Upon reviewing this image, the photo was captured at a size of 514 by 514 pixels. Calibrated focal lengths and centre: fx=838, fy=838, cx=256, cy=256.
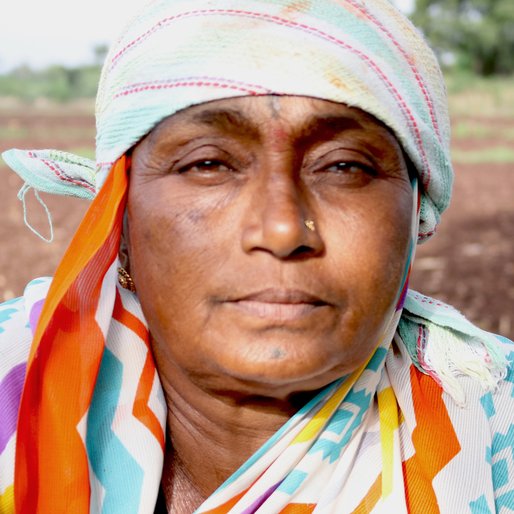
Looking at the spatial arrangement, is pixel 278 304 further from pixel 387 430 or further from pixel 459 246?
pixel 459 246

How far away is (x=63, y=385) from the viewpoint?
199 cm

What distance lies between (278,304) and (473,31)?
44.2 m

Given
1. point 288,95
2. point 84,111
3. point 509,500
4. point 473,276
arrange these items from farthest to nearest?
point 84,111, point 473,276, point 509,500, point 288,95

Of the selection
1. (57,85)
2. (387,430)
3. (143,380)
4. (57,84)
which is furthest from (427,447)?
(57,84)

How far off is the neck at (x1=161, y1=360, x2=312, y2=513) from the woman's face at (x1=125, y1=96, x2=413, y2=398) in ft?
0.41

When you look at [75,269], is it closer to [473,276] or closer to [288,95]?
[288,95]

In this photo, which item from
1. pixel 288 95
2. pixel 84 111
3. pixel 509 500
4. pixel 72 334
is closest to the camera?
pixel 288 95

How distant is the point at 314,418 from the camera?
211 centimetres

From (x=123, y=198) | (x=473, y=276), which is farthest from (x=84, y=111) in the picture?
(x=123, y=198)

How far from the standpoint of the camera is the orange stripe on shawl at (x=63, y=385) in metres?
1.93

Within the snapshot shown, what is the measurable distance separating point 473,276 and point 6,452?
21.1ft

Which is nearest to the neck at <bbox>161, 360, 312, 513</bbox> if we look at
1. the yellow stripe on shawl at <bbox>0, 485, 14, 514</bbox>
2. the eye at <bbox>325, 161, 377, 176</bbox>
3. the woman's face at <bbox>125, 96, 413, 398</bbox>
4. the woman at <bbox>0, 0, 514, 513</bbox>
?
the woman at <bbox>0, 0, 514, 513</bbox>

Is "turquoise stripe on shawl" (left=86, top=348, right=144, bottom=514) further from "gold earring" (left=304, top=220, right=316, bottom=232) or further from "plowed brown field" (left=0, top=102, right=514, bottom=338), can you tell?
"plowed brown field" (left=0, top=102, right=514, bottom=338)

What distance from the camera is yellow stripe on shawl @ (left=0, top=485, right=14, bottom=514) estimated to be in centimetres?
198
